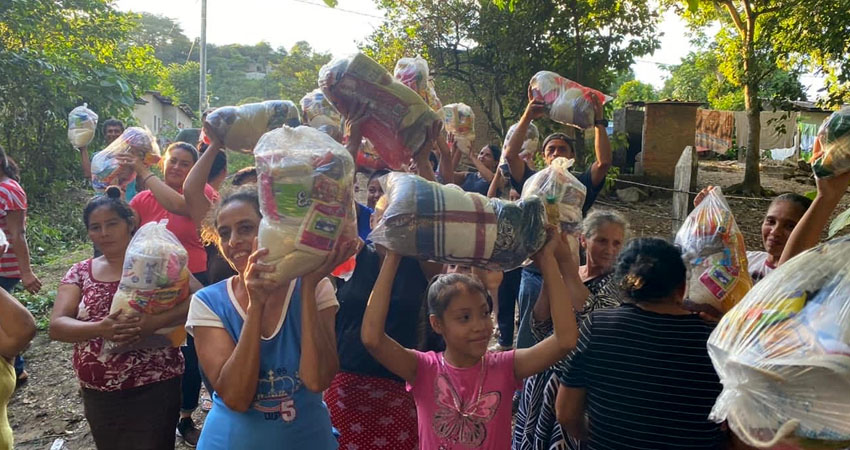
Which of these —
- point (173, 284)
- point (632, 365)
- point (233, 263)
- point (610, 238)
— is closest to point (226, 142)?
point (173, 284)

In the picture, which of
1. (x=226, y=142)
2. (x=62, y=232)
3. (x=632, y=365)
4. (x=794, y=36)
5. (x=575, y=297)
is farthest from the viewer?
(x=62, y=232)

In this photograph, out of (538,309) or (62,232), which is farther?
(62,232)

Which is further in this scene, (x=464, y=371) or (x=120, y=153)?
(x=120, y=153)

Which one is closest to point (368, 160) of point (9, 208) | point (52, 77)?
point (9, 208)

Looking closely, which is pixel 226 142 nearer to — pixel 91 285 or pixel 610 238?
pixel 91 285

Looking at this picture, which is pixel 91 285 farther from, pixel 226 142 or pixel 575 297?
pixel 575 297

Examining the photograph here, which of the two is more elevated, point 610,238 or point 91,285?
point 610,238

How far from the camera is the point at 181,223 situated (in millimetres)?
3482

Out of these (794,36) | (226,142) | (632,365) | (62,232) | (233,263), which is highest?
(794,36)

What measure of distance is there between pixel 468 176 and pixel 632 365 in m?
3.03

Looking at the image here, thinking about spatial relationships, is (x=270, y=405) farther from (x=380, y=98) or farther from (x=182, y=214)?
(x=182, y=214)

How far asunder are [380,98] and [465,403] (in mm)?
1314

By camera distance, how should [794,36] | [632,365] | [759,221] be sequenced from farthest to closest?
[759,221], [794,36], [632,365]

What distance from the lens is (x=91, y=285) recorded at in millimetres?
2564
